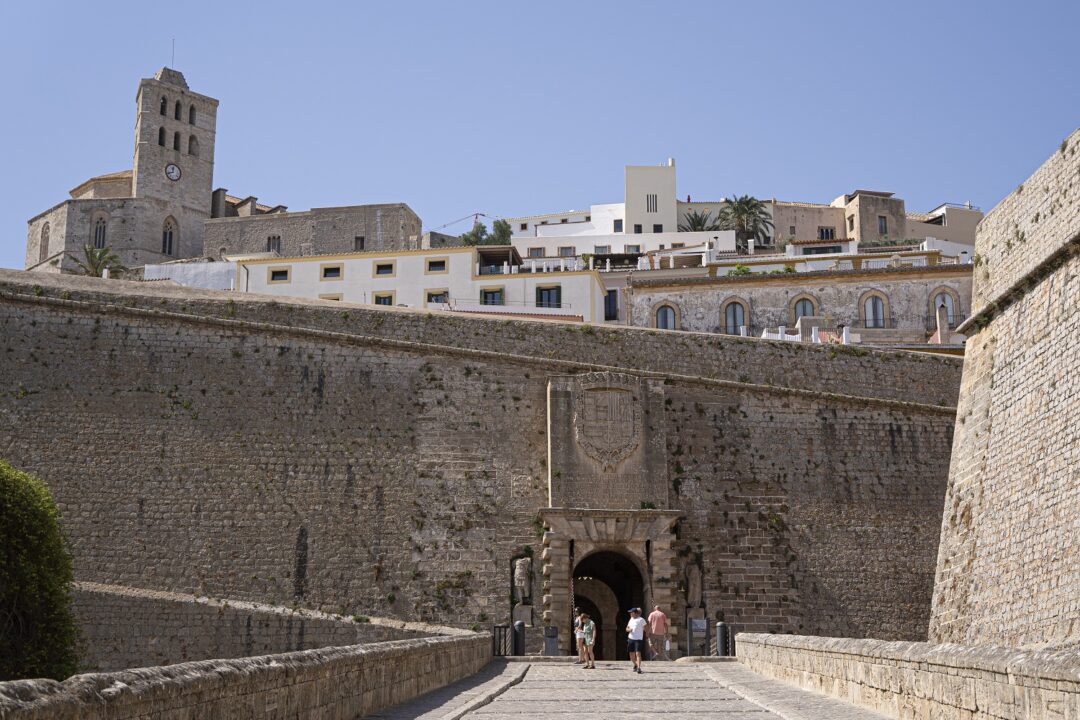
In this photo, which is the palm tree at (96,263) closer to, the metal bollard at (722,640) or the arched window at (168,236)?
the arched window at (168,236)

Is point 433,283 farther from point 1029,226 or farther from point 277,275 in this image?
point 1029,226

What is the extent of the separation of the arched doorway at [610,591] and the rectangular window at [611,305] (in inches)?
558

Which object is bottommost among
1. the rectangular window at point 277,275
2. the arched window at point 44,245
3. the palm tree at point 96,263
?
the rectangular window at point 277,275

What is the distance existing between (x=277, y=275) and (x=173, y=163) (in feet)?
97.5

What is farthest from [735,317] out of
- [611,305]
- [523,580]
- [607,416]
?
[523,580]

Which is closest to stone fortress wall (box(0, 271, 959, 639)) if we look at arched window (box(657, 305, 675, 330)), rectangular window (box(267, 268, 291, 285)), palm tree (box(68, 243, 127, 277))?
arched window (box(657, 305, 675, 330))

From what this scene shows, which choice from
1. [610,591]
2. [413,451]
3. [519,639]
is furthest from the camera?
[610,591]

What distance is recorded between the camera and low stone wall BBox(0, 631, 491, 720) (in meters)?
5.58

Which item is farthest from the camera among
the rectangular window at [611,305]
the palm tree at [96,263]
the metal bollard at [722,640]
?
the palm tree at [96,263]

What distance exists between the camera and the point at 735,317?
1566 inches

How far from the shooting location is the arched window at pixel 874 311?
38812 millimetres

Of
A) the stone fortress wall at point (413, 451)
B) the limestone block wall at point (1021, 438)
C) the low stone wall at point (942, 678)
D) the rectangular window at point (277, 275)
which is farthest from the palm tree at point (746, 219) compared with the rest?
the low stone wall at point (942, 678)

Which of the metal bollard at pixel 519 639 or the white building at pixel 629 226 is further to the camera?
the white building at pixel 629 226

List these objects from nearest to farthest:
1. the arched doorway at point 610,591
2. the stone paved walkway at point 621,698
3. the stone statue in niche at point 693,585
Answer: the stone paved walkway at point 621,698 → the stone statue in niche at point 693,585 → the arched doorway at point 610,591
